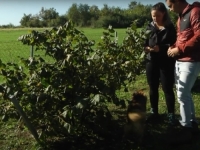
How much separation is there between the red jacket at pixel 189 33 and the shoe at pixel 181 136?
0.84m

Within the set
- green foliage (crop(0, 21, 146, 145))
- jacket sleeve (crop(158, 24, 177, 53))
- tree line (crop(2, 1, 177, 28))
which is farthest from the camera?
tree line (crop(2, 1, 177, 28))

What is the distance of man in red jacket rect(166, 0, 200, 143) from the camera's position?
347 centimetres

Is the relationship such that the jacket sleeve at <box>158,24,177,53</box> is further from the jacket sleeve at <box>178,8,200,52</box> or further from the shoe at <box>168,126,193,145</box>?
the shoe at <box>168,126,193,145</box>

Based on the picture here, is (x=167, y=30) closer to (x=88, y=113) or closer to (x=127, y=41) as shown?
(x=127, y=41)

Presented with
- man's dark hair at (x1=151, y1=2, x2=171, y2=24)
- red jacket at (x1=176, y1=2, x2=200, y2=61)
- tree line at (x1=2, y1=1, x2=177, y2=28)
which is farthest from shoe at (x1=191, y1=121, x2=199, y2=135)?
tree line at (x1=2, y1=1, x2=177, y2=28)

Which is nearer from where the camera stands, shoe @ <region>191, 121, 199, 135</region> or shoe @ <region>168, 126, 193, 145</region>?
shoe @ <region>168, 126, 193, 145</region>

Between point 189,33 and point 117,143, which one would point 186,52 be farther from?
point 117,143

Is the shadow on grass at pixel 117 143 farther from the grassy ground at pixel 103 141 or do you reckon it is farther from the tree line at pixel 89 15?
the tree line at pixel 89 15

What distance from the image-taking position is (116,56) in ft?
13.2

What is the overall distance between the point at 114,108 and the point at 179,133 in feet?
5.53

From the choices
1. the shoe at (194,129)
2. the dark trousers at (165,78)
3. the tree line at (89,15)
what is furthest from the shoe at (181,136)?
the tree line at (89,15)

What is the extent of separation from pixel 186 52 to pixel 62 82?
1.40 m

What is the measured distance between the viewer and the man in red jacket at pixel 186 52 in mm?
3469

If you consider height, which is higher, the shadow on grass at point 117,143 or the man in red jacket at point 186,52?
the man in red jacket at point 186,52
